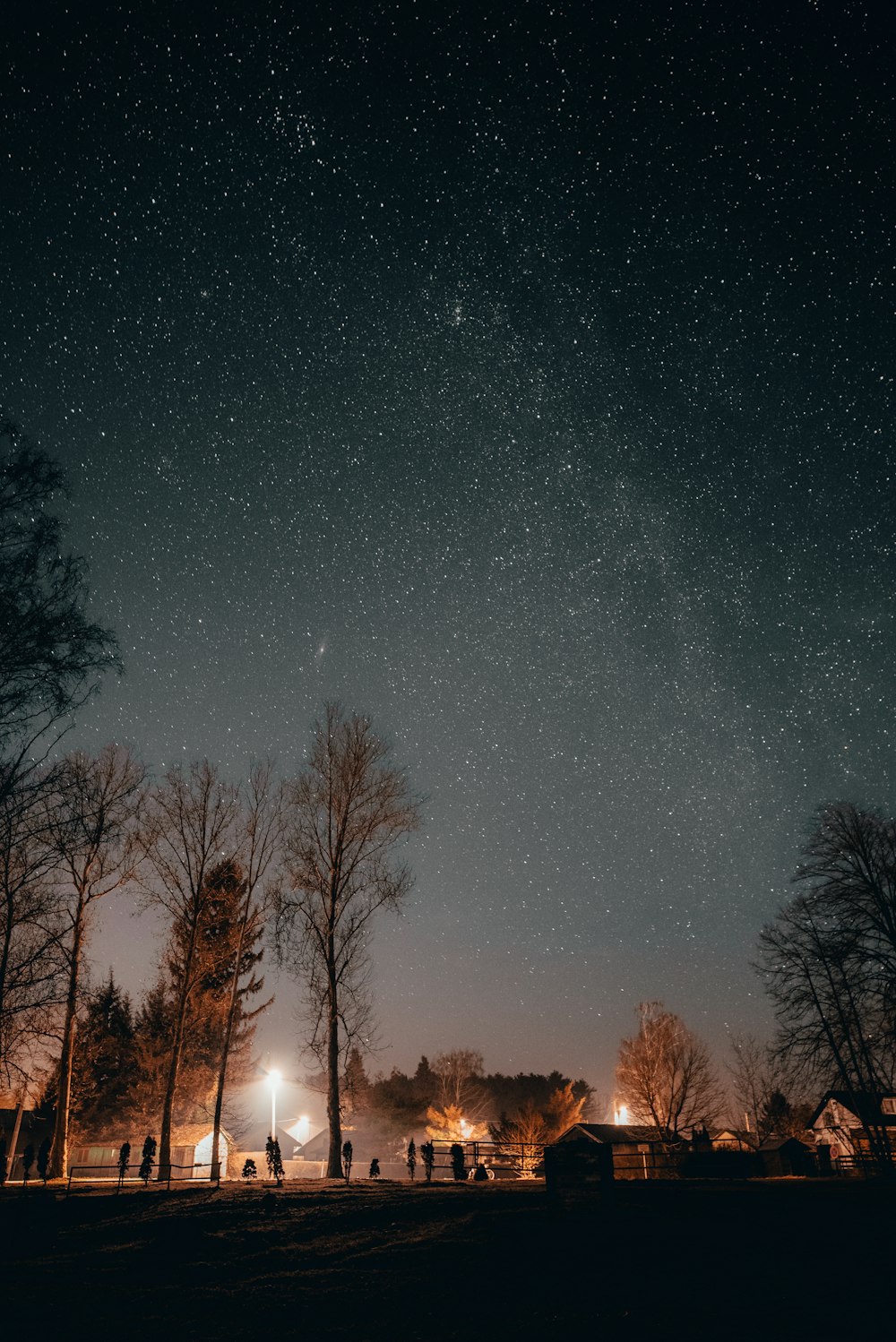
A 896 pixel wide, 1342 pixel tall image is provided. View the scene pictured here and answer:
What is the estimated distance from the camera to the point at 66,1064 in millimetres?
22484

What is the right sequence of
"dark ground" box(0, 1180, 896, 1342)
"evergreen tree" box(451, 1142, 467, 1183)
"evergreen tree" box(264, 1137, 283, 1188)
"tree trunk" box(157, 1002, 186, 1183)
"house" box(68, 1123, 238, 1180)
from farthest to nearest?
1. "house" box(68, 1123, 238, 1180)
2. "evergreen tree" box(451, 1142, 467, 1183)
3. "tree trunk" box(157, 1002, 186, 1183)
4. "evergreen tree" box(264, 1137, 283, 1188)
5. "dark ground" box(0, 1180, 896, 1342)

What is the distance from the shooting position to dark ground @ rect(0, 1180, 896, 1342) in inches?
324

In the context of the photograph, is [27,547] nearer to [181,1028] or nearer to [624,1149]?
[181,1028]

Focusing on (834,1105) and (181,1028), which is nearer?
(181,1028)

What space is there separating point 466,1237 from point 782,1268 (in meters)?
4.66

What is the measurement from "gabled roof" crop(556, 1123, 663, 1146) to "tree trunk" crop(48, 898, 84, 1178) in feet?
112

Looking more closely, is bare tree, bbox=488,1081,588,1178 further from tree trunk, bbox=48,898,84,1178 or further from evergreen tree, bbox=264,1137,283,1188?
tree trunk, bbox=48,898,84,1178

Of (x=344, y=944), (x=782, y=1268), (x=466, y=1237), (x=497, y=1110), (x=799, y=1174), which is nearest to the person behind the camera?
(x=782, y=1268)

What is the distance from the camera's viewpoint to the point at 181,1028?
74.4 ft

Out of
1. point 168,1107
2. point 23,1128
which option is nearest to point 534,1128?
point 23,1128

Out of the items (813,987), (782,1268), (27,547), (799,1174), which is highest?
(27,547)

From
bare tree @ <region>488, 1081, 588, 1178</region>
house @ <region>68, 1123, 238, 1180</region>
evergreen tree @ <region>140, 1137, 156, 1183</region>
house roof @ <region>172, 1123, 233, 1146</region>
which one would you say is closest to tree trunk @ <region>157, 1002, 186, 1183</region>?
evergreen tree @ <region>140, 1137, 156, 1183</region>

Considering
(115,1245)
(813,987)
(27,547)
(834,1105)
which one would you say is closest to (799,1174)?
(813,987)

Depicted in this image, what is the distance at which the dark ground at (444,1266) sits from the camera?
8.24 m
